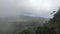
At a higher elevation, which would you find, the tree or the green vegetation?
the tree

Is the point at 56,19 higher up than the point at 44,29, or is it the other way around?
the point at 56,19

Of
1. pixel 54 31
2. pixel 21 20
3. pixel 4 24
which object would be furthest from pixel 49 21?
pixel 4 24

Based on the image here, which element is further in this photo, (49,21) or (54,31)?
(49,21)

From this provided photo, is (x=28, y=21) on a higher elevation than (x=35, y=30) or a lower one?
higher

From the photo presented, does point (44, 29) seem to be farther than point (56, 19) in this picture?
No

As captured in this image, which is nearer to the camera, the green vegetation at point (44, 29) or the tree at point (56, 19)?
the green vegetation at point (44, 29)

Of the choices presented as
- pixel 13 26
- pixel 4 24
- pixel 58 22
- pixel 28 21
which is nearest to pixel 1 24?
pixel 4 24

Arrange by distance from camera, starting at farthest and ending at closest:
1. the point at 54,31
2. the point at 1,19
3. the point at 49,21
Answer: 1. the point at 49,21
2. the point at 1,19
3. the point at 54,31

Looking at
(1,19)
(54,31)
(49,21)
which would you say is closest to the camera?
(54,31)

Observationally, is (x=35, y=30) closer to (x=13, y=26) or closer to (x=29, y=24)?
(x=29, y=24)

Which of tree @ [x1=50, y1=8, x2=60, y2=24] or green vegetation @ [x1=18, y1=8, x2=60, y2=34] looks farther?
tree @ [x1=50, y1=8, x2=60, y2=24]

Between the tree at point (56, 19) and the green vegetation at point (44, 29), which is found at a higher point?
the tree at point (56, 19)
